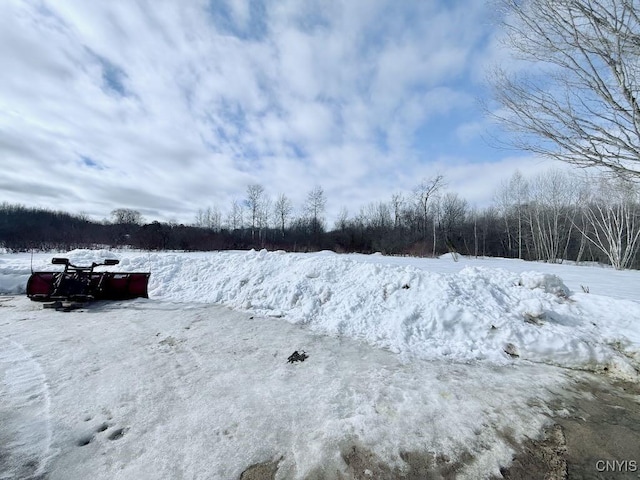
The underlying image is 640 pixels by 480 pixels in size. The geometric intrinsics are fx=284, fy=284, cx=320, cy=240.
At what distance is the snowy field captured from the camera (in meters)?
2.66

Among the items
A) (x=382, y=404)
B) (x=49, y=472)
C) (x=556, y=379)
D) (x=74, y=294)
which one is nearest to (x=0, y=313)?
(x=74, y=294)

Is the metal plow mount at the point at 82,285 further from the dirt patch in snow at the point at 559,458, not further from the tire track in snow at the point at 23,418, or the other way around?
the dirt patch in snow at the point at 559,458

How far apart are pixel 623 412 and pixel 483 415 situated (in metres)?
1.80

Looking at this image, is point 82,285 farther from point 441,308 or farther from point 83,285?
point 441,308

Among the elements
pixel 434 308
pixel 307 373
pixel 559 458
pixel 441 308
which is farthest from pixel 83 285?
pixel 559 458

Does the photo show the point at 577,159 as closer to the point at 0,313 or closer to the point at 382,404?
the point at 382,404

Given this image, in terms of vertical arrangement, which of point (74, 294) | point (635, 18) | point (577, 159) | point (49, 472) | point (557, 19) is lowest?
point (49, 472)

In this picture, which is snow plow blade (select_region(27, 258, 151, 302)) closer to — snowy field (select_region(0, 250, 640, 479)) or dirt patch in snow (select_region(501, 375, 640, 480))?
snowy field (select_region(0, 250, 640, 479))

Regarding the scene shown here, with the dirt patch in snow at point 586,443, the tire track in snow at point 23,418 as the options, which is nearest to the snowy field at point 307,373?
the tire track in snow at point 23,418

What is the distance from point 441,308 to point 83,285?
9749 mm

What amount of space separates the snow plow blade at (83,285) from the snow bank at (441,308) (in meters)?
0.94

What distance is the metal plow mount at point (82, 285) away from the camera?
788 centimetres

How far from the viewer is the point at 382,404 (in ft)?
11.2

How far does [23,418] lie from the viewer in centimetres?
307
